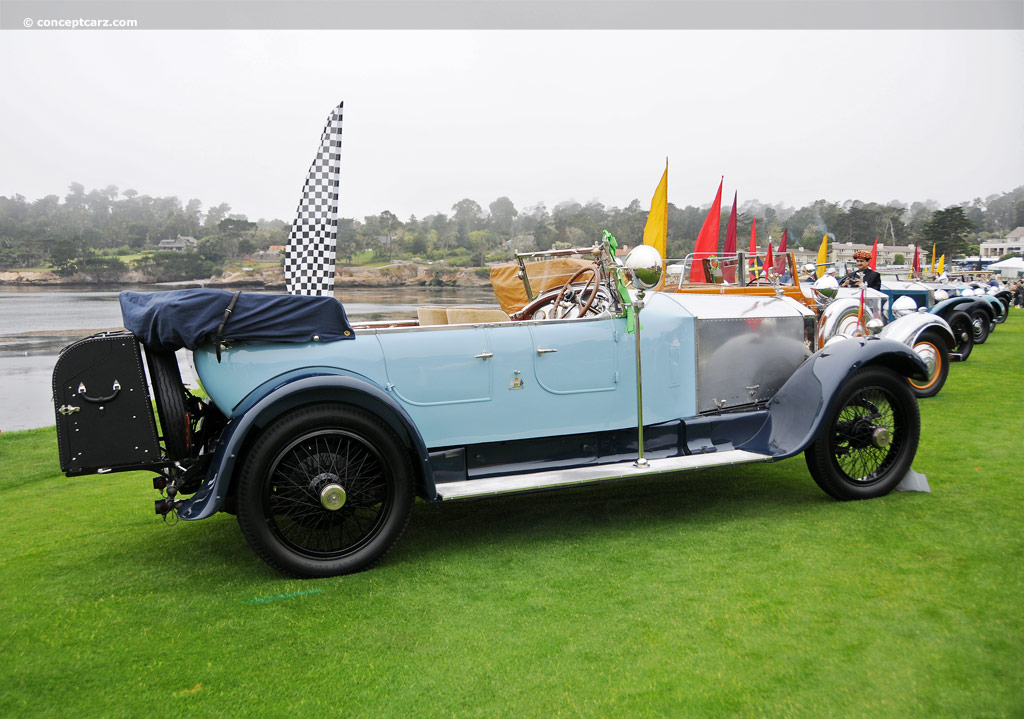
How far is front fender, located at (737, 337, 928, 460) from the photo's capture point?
369 cm

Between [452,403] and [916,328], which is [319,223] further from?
[916,328]

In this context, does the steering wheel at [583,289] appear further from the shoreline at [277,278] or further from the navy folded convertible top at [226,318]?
the shoreline at [277,278]

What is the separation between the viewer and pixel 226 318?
296cm

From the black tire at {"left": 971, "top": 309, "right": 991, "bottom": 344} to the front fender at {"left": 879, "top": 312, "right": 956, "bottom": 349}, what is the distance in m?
5.80

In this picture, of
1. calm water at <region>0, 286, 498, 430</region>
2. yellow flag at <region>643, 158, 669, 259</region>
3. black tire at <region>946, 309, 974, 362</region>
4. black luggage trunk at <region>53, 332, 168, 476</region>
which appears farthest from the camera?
calm water at <region>0, 286, 498, 430</region>

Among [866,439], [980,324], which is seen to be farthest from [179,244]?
[866,439]

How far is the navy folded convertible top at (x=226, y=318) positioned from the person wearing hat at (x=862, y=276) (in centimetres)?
811

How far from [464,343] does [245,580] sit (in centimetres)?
151

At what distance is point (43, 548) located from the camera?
11.7 feet

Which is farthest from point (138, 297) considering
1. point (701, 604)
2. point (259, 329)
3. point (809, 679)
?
point (809, 679)

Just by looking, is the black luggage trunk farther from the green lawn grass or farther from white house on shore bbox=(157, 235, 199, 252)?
white house on shore bbox=(157, 235, 199, 252)

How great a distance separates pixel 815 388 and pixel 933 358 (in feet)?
16.4

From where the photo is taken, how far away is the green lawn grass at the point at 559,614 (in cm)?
210

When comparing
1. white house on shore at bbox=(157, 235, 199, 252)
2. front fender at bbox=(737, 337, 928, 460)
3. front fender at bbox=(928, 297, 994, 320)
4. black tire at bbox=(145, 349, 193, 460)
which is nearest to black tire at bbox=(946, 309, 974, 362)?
front fender at bbox=(928, 297, 994, 320)
